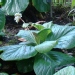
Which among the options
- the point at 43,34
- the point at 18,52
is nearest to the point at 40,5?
the point at 43,34

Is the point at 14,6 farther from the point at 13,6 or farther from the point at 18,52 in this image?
the point at 18,52

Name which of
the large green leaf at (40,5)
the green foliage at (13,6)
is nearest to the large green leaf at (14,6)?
the green foliage at (13,6)

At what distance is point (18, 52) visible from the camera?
3.03ft

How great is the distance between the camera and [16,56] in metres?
0.89

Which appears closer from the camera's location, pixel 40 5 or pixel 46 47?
pixel 46 47

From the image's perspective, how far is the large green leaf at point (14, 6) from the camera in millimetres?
1076

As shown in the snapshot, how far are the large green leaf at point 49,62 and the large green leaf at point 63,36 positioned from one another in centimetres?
5

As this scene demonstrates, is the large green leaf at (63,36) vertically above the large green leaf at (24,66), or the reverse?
the large green leaf at (63,36)

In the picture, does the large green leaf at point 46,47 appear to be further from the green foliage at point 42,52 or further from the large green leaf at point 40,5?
the large green leaf at point 40,5

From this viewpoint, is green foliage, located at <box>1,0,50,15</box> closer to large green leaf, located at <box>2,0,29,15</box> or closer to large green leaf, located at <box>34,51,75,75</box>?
large green leaf, located at <box>2,0,29,15</box>

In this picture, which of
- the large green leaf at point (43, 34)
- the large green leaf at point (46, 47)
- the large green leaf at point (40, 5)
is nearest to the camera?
the large green leaf at point (46, 47)

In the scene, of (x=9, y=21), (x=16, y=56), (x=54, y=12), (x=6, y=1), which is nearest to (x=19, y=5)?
(x=6, y=1)

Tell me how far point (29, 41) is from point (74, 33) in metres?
0.23

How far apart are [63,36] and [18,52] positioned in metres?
0.24
